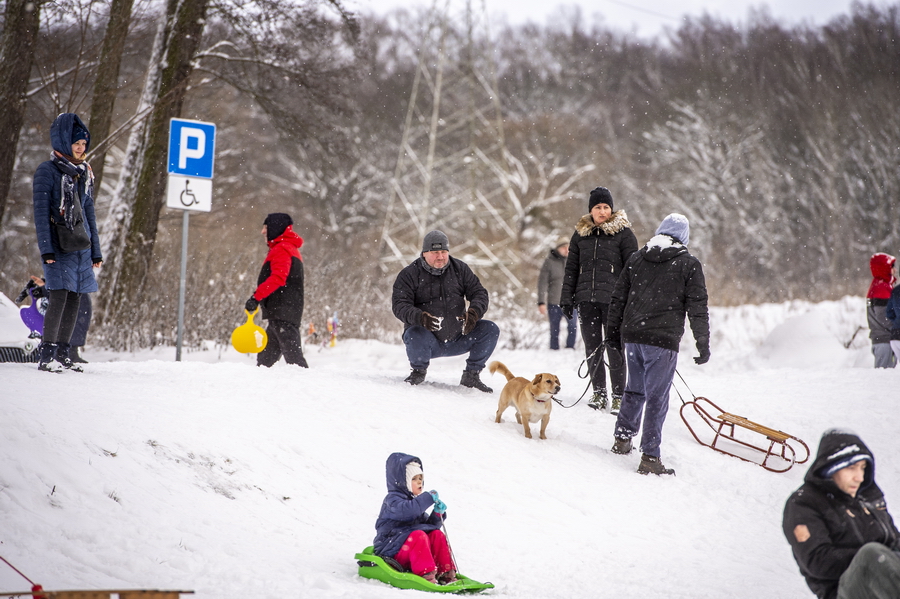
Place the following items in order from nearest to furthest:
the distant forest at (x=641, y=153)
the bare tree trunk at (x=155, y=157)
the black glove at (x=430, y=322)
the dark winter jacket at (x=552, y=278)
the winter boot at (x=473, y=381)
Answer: the black glove at (x=430, y=322)
the winter boot at (x=473, y=381)
the bare tree trunk at (x=155, y=157)
the dark winter jacket at (x=552, y=278)
the distant forest at (x=641, y=153)

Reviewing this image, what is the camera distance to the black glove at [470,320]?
7527mm

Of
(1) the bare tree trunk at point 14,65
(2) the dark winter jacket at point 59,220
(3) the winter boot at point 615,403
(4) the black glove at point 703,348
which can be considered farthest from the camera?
(1) the bare tree trunk at point 14,65

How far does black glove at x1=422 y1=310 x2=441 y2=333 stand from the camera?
24.1 feet

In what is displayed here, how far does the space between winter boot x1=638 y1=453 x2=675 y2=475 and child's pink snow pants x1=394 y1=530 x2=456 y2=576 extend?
2.74 meters

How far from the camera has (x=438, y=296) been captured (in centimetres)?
762

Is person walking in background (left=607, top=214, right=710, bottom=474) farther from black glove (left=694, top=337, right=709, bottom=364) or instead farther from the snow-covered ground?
the snow-covered ground

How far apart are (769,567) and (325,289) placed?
10.0 m

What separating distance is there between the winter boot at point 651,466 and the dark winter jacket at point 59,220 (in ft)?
15.7

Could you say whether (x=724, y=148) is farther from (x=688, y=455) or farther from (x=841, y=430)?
(x=841, y=430)

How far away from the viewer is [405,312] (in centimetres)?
741

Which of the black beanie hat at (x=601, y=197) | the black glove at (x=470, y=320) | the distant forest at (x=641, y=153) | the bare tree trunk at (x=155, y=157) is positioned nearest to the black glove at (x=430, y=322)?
the black glove at (x=470, y=320)

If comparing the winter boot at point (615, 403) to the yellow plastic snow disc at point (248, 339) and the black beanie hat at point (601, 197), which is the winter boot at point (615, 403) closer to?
the black beanie hat at point (601, 197)

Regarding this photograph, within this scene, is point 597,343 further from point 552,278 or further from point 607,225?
A: point 552,278

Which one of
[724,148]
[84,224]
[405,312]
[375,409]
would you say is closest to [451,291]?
[405,312]
